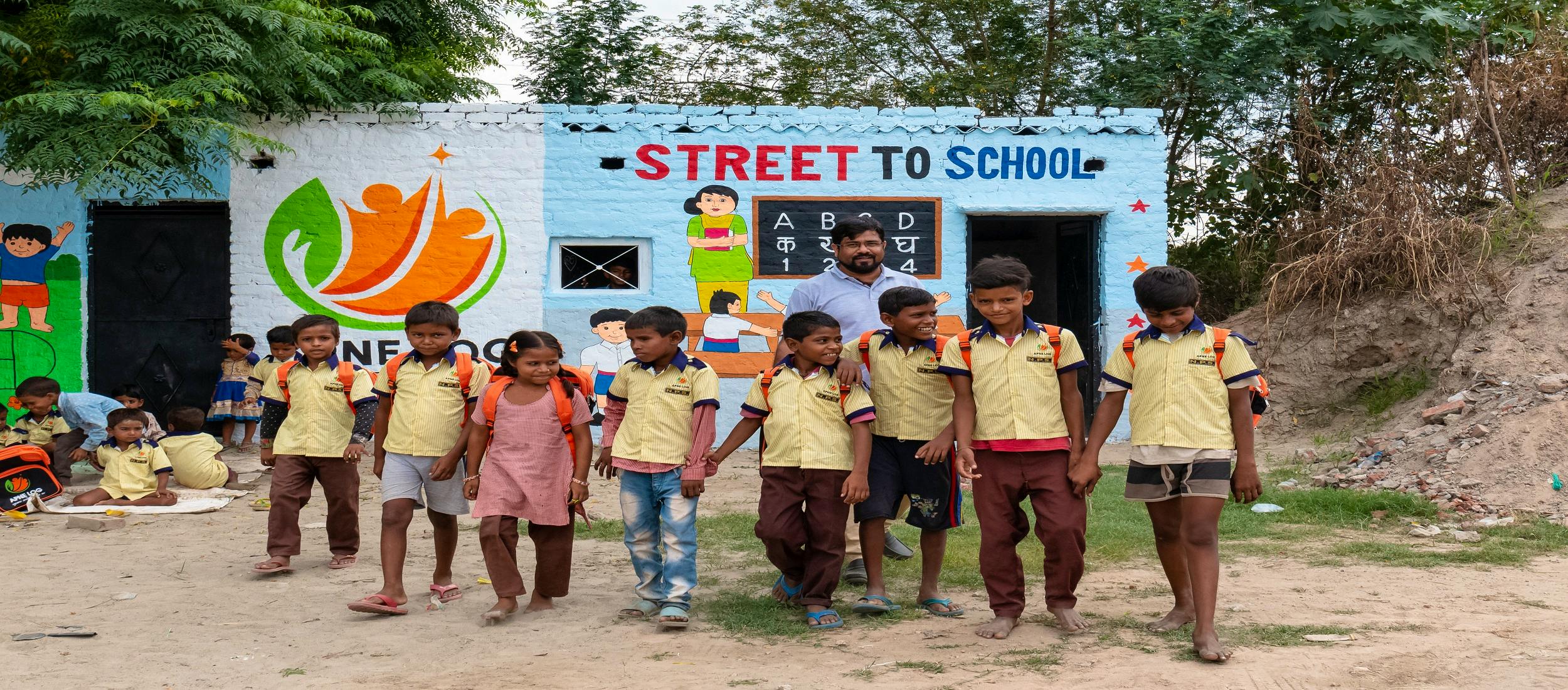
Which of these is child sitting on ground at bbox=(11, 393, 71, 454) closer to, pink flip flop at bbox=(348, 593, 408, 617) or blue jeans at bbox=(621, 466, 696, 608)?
pink flip flop at bbox=(348, 593, 408, 617)

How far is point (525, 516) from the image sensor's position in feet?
15.4

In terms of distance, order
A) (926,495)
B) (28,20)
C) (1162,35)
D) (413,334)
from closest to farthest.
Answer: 1. (926,495)
2. (413,334)
3. (28,20)
4. (1162,35)

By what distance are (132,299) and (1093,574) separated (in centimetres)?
862

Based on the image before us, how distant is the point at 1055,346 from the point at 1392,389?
6727mm

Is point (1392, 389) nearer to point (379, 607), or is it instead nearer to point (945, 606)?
point (945, 606)

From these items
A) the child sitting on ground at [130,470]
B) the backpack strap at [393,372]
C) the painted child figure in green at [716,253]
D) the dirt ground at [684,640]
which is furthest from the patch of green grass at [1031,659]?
the painted child figure in green at [716,253]

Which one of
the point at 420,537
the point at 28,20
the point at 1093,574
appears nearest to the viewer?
the point at 1093,574

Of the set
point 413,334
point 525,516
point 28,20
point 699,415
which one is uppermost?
point 28,20

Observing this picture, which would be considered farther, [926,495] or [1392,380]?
[1392,380]

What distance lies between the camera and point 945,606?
464 centimetres

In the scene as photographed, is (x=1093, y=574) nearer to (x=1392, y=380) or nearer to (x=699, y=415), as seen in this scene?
(x=699, y=415)

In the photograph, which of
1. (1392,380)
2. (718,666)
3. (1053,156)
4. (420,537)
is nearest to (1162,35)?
(1053,156)

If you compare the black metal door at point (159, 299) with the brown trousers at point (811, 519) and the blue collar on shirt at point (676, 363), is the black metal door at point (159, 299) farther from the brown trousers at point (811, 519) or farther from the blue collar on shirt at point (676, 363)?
the brown trousers at point (811, 519)

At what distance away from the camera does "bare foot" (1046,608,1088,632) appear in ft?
14.2
